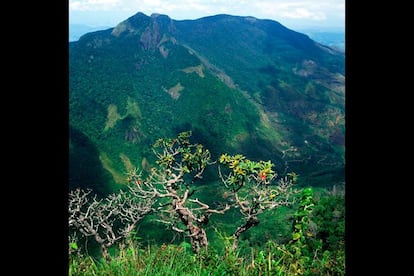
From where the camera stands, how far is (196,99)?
4403 centimetres

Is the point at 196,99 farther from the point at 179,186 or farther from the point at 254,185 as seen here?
the point at 254,185

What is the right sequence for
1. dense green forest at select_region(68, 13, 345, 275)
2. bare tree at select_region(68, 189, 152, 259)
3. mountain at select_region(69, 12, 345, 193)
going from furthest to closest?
mountain at select_region(69, 12, 345, 193) → dense green forest at select_region(68, 13, 345, 275) → bare tree at select_region(68, 189, 152, 259)

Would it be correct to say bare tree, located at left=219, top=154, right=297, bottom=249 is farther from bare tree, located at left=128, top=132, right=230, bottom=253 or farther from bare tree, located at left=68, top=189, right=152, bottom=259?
bare tree, located at left=68, top=189, right=152, bottom=259

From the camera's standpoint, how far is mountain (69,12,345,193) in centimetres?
3488

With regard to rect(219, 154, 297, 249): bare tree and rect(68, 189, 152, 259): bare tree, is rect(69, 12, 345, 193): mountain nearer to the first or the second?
rect(219, 154, 297, 249): bare tree

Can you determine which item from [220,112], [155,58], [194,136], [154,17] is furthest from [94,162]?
[154,17]

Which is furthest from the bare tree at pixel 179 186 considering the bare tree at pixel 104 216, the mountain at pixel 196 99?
the mountain at pixel 196 99

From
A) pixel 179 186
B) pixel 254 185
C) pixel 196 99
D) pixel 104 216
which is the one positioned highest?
pixel 254 185

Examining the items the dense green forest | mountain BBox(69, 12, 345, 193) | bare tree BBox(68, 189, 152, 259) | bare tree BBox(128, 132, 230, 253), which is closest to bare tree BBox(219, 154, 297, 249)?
bare tree BBox(128, 132, 230, 253)

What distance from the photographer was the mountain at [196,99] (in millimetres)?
34875

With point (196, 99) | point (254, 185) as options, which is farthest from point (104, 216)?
point (196, 99)

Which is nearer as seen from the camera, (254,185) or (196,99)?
(254,185)

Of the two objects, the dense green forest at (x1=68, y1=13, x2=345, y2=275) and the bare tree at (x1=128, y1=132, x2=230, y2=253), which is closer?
the bare tree at (x1=128, y1=132, x2=230, y2=253)

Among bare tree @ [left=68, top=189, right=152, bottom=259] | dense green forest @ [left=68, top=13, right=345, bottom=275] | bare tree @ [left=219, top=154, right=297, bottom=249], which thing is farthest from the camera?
dense green forest @ [left=68, top=13, right=345, bottom=275]
